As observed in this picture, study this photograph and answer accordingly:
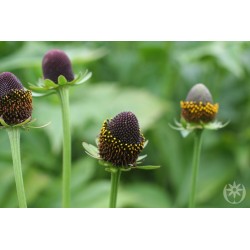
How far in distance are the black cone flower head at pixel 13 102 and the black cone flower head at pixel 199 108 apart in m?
0.21

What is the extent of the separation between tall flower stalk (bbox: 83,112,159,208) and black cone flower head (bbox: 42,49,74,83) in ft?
0.38

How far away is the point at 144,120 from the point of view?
1.31 meters

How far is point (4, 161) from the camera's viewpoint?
120 centimetres

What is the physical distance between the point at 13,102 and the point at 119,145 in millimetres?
119

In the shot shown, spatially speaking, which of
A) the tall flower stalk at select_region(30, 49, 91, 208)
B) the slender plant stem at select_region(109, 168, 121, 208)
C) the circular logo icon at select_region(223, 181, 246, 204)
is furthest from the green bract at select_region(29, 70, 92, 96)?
the circular logo icon at select_region(223, 181, 246, 204)

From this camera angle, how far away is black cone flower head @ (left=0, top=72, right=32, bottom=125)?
1.80 feet

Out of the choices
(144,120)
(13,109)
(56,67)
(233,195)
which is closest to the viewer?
(13,109)

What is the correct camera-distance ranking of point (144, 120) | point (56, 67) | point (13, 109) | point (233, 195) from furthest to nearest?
1. point (144, 120)
2. point (233, 195)
3. point (56, 67)
4. point (13, 109)

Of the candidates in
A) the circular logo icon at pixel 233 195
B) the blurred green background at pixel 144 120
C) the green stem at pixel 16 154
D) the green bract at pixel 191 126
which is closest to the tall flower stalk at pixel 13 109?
the green stem at pixel 16 154

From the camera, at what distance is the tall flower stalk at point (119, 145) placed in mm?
563

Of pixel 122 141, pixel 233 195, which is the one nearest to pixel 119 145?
pixel 122 141

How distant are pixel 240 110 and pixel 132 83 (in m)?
0.33

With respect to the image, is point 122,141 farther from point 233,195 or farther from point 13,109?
point 233,195

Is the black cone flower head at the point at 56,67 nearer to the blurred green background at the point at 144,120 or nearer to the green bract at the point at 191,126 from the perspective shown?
the green bract at the point at 191,126
